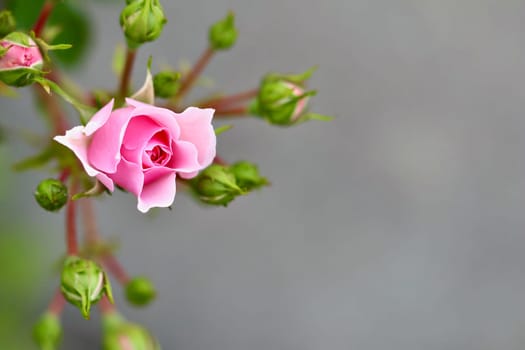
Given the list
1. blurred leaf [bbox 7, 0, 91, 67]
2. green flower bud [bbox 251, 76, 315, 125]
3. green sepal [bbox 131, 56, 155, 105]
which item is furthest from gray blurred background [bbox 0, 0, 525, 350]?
green sepal [bbox 131, 56, 155, 105]

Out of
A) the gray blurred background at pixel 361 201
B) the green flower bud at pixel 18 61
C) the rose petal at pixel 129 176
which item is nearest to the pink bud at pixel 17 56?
the green flower bud at pixel 18 61

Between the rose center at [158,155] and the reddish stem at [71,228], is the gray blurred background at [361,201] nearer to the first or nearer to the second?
the reddish stem at [71,228]

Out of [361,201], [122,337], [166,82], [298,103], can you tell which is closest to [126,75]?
[166,82]

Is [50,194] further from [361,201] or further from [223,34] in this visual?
[361,201]

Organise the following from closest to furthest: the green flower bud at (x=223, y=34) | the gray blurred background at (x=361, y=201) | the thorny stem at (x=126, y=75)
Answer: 1. the thorny stem at (x=126, y=75)
2. the green flower bud at (x=223, y=34)
3. the gray blurred background at (x=361, y=201)

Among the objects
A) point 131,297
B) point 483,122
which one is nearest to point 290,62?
point 483,122

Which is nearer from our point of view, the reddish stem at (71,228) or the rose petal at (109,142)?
the rose petal at (109,142)
